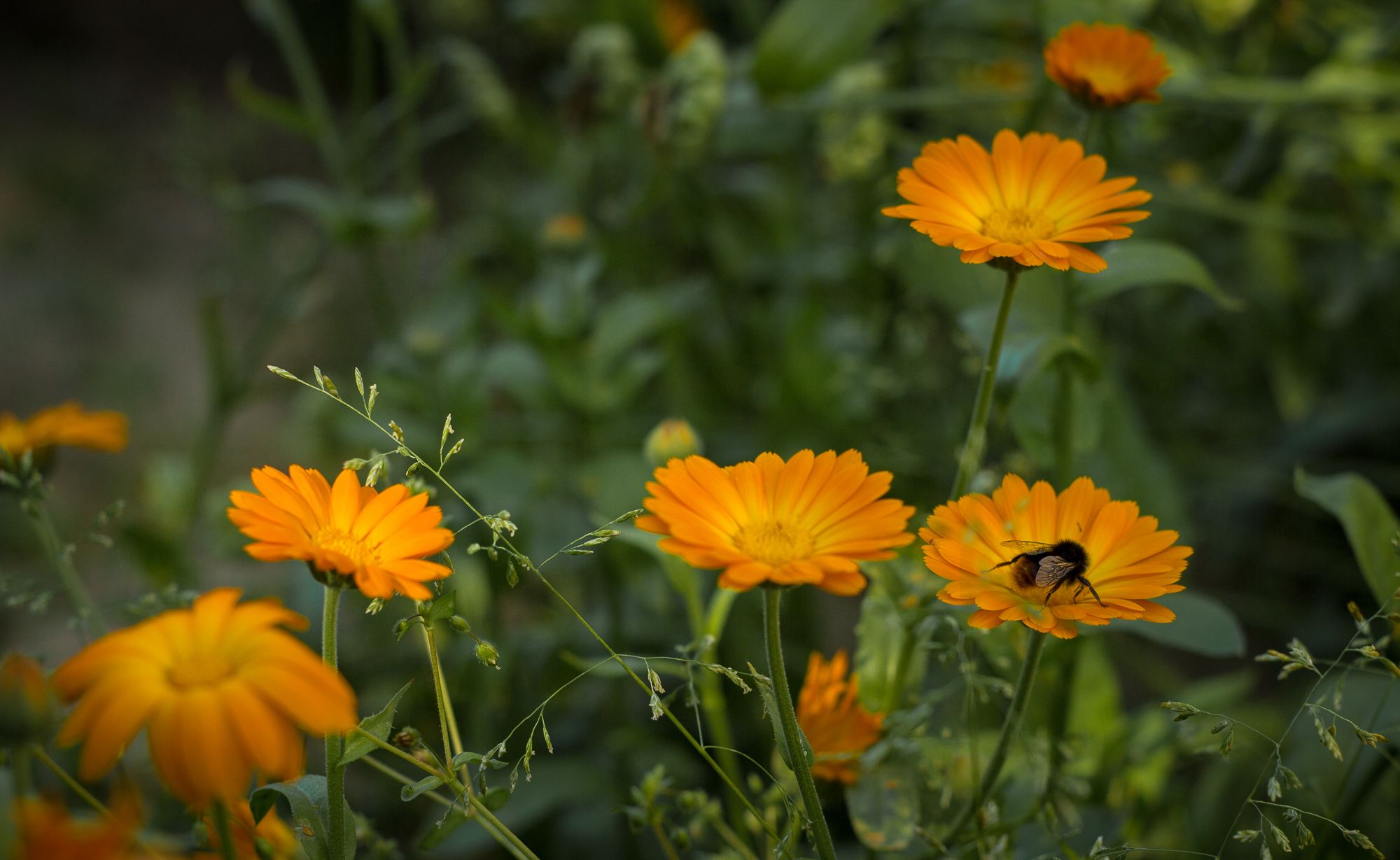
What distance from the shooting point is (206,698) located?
300 millimetres

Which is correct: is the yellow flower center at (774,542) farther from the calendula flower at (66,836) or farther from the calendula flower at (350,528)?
the calendula flower at (66,836)

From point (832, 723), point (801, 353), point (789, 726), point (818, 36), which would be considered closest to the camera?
point (789, 726)

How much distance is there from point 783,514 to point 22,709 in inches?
10.6

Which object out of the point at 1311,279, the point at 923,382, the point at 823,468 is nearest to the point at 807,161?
the point at 923,382

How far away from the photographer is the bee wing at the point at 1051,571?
0.42 metres

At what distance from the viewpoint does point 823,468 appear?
418 millimetres

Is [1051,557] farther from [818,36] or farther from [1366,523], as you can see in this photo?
[818,36]

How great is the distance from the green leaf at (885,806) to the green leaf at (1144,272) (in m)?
0.33

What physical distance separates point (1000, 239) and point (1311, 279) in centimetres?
110

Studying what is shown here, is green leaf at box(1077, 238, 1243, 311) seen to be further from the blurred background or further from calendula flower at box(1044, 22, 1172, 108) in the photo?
calendula flower at box(1044, 22, 1172, 108)

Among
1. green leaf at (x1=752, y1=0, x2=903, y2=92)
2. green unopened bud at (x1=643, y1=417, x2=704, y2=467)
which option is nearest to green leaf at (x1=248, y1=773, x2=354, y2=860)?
green unopened bud at (x1=643, y1=417, x2=704, y2=467)

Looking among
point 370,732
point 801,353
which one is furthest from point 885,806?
point 801,353

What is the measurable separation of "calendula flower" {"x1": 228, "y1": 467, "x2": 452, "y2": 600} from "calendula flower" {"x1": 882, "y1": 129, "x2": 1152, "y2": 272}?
0.81 feet

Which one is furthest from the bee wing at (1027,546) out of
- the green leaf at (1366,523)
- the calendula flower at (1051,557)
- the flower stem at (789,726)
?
the green leaf at (1366,523)
